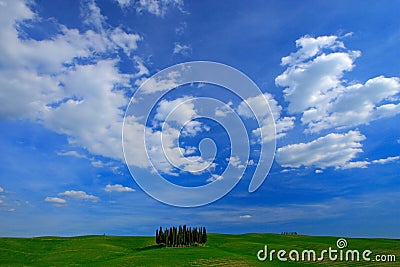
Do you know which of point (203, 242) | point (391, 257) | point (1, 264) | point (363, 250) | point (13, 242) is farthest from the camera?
point (203, 242)

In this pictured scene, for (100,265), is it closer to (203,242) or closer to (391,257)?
(203,242)

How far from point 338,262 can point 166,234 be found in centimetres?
4381

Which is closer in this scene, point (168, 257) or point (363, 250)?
point (168, 257)

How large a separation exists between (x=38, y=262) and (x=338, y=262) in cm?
5356

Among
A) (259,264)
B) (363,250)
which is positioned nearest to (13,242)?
(259,264)

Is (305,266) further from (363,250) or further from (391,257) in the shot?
(363,250)

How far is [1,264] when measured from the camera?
60.0 meters

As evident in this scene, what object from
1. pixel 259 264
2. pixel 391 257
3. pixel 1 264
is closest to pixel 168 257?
pixel 259 264

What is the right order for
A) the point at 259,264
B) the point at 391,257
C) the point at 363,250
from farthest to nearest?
the point at 363,250 → the point at 391,257 → the point at 259,264

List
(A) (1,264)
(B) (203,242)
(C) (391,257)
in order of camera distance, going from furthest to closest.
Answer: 1. (B) (203,242)
2. (C) (391,257)
3. (A) (1,264)

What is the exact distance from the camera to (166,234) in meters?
90.2

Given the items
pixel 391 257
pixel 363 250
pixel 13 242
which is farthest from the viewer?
pixel 13 242

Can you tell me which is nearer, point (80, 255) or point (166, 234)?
point (80, 255)

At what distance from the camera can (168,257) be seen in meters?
63.3
